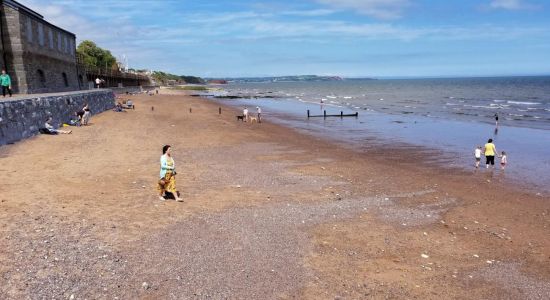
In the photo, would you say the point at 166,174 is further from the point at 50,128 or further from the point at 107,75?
the point at 107,75

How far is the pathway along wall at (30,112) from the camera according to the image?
1909 cm

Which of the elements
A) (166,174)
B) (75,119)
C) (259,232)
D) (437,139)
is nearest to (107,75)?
(75,119)

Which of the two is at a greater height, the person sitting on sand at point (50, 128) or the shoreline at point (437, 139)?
the person sitting on sand at point (50, 128)

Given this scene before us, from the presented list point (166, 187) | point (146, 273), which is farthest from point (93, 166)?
point (146, 273)

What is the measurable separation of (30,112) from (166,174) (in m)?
13.5

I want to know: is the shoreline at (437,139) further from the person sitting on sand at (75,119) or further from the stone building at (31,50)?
the stone building at (31,50)

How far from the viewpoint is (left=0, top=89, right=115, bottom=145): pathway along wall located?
1909 cm

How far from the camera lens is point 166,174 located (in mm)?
12391

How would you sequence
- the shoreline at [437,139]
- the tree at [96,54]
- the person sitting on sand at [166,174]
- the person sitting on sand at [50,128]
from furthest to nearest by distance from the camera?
the tree at [96,54] < the person sitting on sand at [50,128] < the shoreline at [437,139] < the person sitting on sand at [166,174]

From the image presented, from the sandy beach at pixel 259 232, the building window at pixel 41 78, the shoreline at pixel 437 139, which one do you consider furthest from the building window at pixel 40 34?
the shoreline at pixel 437 139

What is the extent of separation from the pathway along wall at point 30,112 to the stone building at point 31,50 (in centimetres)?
482

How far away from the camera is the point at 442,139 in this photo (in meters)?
31.9

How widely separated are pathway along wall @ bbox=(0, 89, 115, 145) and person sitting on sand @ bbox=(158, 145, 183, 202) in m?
10.4

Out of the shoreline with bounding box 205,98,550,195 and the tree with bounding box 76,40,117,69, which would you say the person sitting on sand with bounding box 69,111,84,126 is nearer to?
the shoreline with bounding box 205,98,550,195
